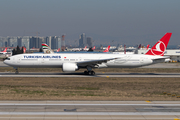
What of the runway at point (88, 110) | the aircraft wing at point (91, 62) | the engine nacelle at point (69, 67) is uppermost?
the aircraft wing at point (91, 62)

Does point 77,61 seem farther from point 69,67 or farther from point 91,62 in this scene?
point 91,62

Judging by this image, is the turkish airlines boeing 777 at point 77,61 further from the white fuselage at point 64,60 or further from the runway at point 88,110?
the runway at point 88,110

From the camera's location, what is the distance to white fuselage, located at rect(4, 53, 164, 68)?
4184 centimetres

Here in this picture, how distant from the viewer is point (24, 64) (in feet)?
137

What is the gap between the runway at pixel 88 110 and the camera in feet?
47.7

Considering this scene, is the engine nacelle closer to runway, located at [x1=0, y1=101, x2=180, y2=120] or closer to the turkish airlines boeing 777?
the turkish airlines boeing 777

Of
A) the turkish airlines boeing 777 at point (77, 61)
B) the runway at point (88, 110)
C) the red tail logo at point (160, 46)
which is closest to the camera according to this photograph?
the runway at point (88, 110)

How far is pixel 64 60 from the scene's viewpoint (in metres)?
42.3

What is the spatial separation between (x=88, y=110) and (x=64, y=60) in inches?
1053

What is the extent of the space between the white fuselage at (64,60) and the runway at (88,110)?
2253cm

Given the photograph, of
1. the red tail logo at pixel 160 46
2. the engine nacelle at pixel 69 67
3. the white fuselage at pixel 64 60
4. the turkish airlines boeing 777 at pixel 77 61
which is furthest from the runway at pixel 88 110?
the red tail logo at pixel 160 46

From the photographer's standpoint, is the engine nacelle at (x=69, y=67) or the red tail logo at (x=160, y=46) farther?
the red tail logo at (x=160, y=46)

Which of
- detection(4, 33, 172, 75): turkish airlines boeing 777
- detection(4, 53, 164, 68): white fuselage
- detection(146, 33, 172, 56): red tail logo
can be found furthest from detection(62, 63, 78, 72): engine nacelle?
detection(146, 33, 172, 56): red tail logo
